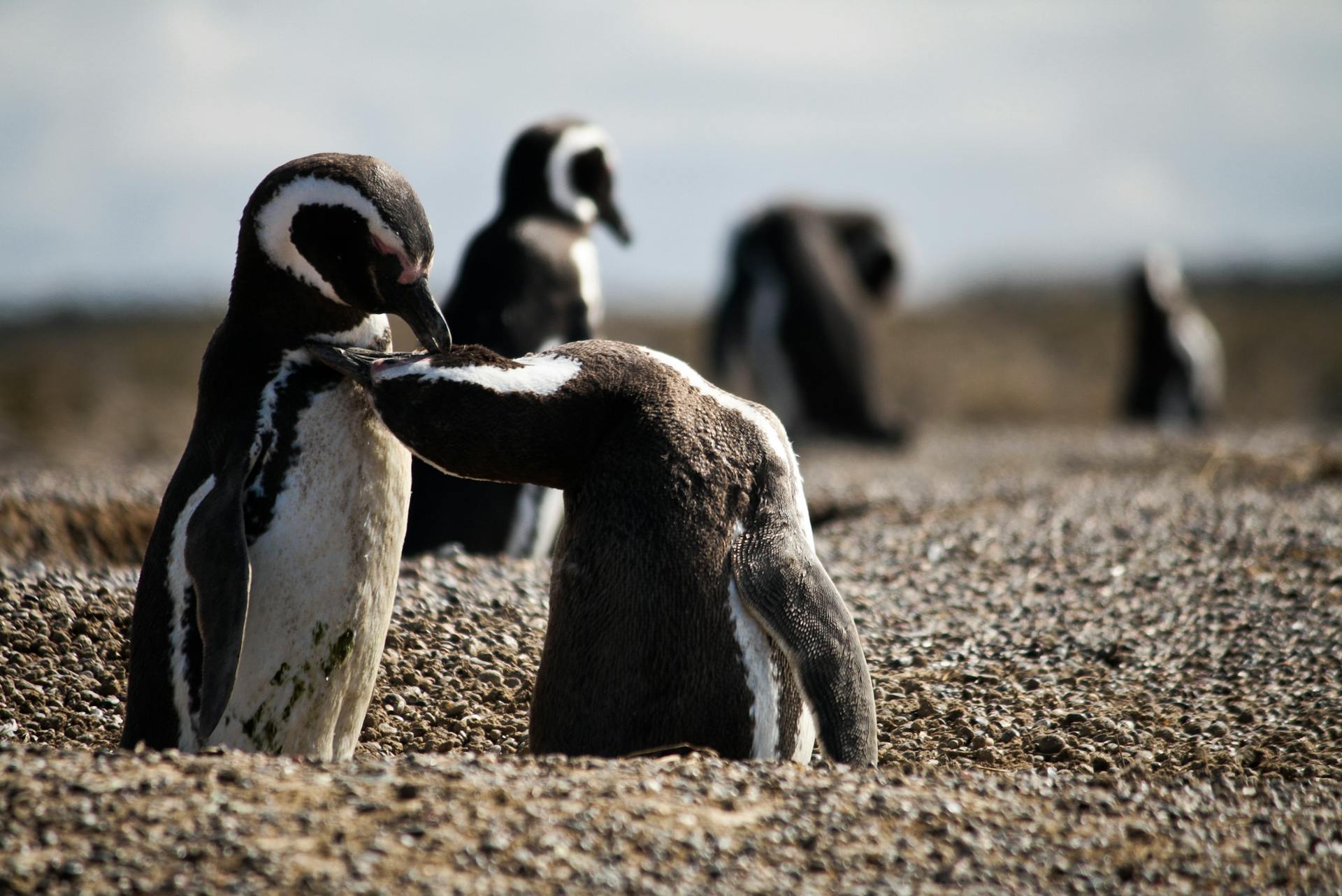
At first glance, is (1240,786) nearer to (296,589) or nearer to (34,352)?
(296,589)

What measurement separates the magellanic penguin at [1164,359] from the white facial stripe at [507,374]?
13.6m

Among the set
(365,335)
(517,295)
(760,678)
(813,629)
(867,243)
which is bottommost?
(760,678)

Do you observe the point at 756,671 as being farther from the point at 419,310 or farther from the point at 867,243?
the point at 867,243

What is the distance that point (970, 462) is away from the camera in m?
10.2

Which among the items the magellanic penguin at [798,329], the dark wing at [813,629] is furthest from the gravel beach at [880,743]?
the magellanic penguin at [798,329]

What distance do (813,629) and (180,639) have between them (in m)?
1.56

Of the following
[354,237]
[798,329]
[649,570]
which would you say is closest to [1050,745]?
[649,570]

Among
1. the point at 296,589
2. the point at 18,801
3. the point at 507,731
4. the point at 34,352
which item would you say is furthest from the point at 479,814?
the point at 34,352

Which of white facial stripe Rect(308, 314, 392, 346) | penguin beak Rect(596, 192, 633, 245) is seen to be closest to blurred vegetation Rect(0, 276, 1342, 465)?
penguin beak Rect(596, 192, 633, 245)

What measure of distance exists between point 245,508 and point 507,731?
3.39 ft

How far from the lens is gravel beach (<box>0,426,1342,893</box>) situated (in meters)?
2.39

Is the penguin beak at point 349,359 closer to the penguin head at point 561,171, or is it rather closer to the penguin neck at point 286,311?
the penguin neck at point 286,311

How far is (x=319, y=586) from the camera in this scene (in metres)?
3.33

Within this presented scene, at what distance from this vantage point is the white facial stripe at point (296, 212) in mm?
3338
